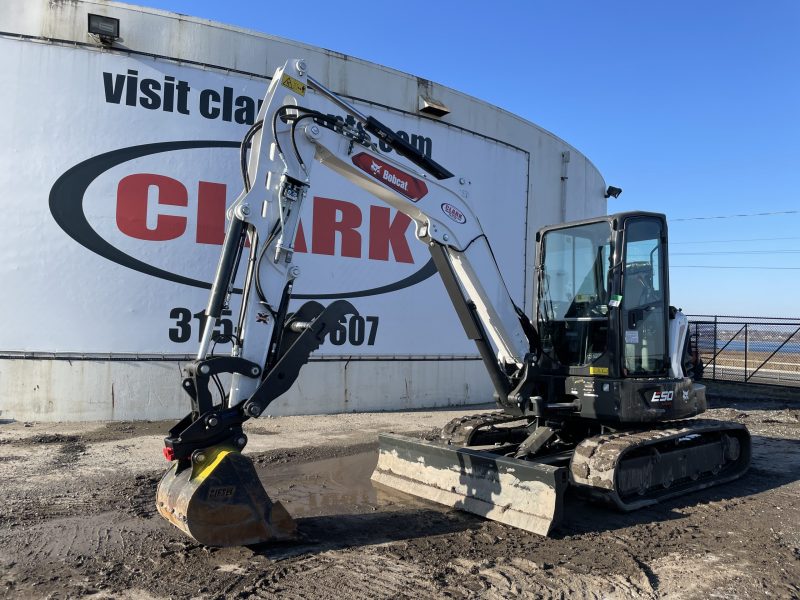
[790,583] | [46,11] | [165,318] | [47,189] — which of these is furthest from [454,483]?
[46,11]

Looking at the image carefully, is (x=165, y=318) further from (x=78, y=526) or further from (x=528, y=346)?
(x=528, y=346)

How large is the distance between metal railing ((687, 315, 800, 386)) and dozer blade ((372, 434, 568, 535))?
12.4m

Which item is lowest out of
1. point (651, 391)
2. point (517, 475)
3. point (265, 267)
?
point (517, 475)

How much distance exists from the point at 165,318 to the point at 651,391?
7.26m

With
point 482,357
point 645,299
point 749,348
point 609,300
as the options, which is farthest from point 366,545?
point 749,348

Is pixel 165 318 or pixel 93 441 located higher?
pixel 165 318

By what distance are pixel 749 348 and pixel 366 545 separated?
16.6 m

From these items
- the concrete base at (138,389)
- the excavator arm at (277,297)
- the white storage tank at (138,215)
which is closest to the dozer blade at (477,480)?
the excavator arm at (277,297)

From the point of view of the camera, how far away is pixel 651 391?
6605 mm

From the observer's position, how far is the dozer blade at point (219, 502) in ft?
14.4

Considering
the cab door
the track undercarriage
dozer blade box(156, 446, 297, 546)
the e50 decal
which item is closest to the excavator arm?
dozer blade box(156, 446, 297, 546)

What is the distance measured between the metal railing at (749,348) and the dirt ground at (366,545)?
10.8m

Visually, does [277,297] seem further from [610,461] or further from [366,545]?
[610,461]

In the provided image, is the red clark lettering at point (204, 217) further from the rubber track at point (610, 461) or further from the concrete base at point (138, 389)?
the rubber track at point (610, 461)
